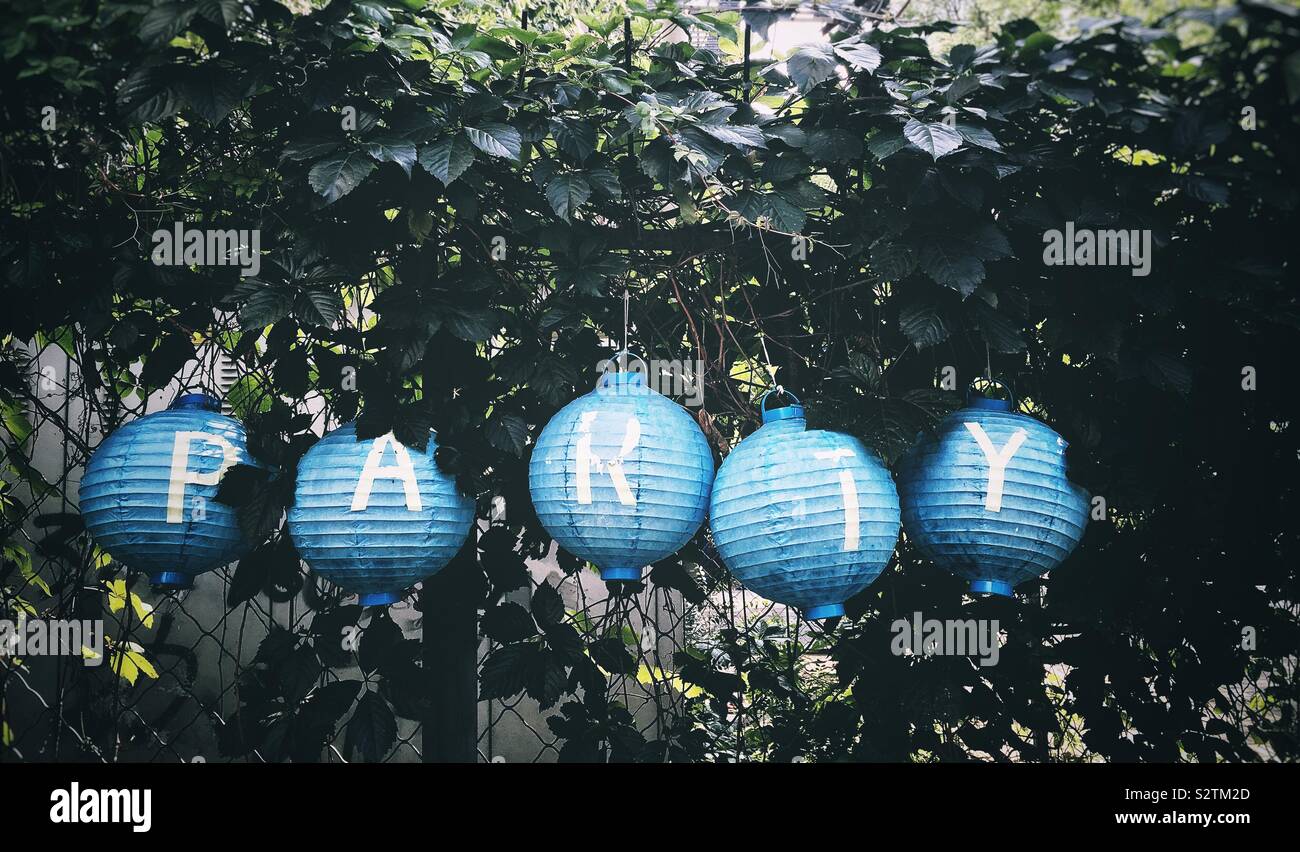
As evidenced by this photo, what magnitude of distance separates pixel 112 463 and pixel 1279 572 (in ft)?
8.59

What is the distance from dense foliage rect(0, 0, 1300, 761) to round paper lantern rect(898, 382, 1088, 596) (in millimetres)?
97

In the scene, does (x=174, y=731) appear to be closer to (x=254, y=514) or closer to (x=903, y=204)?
(x=254, y=514)

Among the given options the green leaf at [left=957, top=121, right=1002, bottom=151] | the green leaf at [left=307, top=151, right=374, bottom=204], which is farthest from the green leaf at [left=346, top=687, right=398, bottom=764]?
the green leaf at [left=957, top=121, right=1002, bottom=151]

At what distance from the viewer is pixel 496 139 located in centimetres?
194

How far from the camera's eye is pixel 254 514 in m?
2.01

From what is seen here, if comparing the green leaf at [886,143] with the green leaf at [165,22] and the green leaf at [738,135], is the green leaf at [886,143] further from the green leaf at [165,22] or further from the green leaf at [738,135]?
the green leaf at [165,22]

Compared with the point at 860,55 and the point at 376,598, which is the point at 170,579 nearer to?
the point at 376,598

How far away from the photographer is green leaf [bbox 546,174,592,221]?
1958 mm

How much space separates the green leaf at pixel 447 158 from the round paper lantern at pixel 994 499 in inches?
42.7

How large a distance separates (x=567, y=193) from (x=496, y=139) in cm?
18

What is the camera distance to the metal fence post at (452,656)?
2275 millimetres

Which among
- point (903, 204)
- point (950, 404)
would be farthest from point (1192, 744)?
point (903, 204)

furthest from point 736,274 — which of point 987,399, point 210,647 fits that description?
point 210,647
